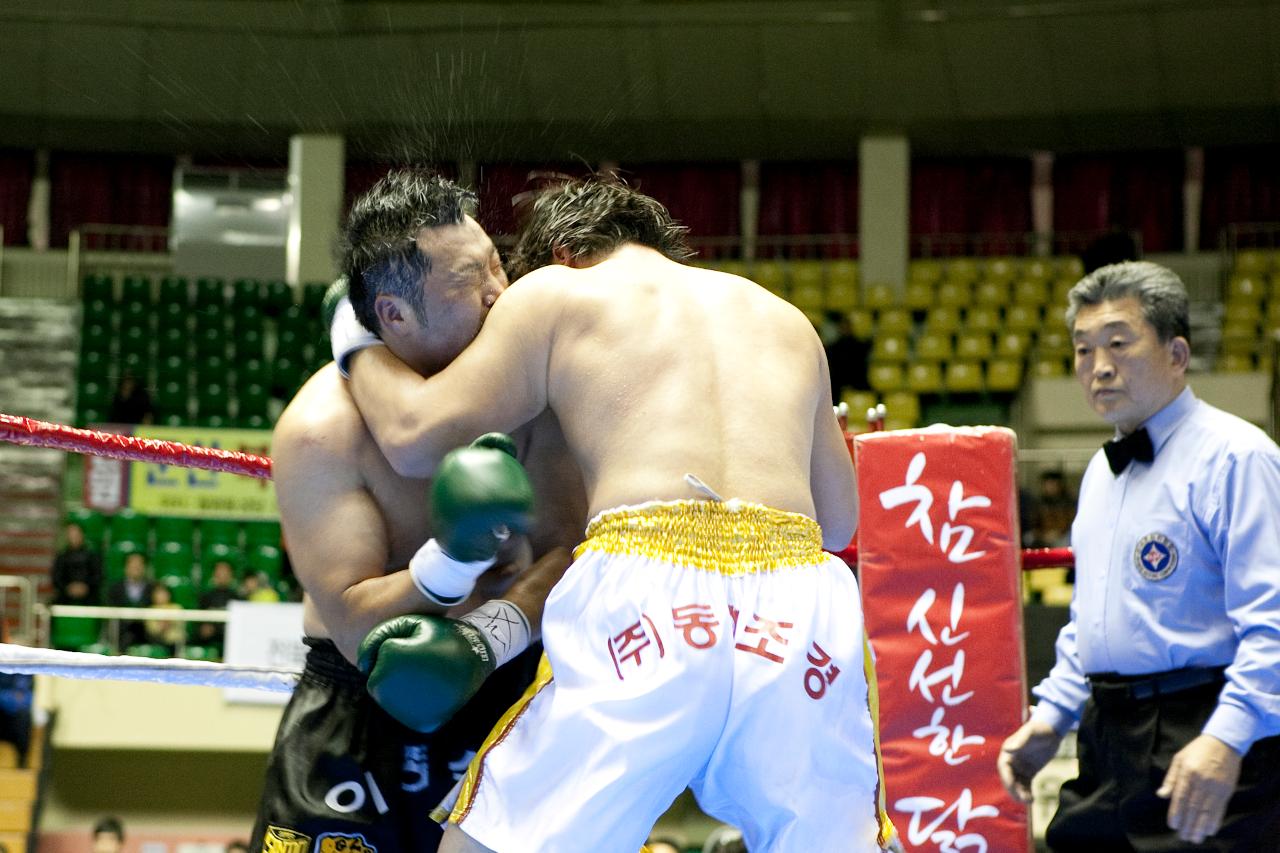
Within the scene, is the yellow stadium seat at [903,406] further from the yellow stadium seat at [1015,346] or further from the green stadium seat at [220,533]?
the green stadium seat at [220,533]

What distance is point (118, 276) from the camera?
12727 millimetres

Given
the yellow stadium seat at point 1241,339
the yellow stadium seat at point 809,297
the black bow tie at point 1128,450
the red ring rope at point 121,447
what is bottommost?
the red ring rope at point 121,447

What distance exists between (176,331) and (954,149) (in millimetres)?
6688

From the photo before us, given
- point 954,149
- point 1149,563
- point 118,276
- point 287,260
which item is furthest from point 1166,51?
point 1149,563

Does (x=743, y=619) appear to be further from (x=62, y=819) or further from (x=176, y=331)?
(x=176, y=331)

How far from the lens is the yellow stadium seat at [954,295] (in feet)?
38.5

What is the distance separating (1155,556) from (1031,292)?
9.14 m

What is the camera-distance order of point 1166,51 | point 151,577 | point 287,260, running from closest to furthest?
point 151,577 < point 1166,51 < point 287,260

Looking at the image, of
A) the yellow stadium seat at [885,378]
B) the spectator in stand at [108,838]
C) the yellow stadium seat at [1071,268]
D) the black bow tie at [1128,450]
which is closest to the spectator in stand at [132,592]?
the spectator in stand at [108,838]

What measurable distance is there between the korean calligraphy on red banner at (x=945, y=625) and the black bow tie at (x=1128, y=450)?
27 cm

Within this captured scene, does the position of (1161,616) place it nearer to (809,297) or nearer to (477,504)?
(477,504)

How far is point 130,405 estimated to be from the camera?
10.5m

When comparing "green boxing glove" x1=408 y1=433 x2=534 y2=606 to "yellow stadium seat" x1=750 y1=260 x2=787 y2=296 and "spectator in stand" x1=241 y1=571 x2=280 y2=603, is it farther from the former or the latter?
"yellow stadium seat" x1=750 y1=260 x2=787 y2=296

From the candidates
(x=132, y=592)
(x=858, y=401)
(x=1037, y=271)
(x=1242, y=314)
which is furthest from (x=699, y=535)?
(x=1037, y=271)
